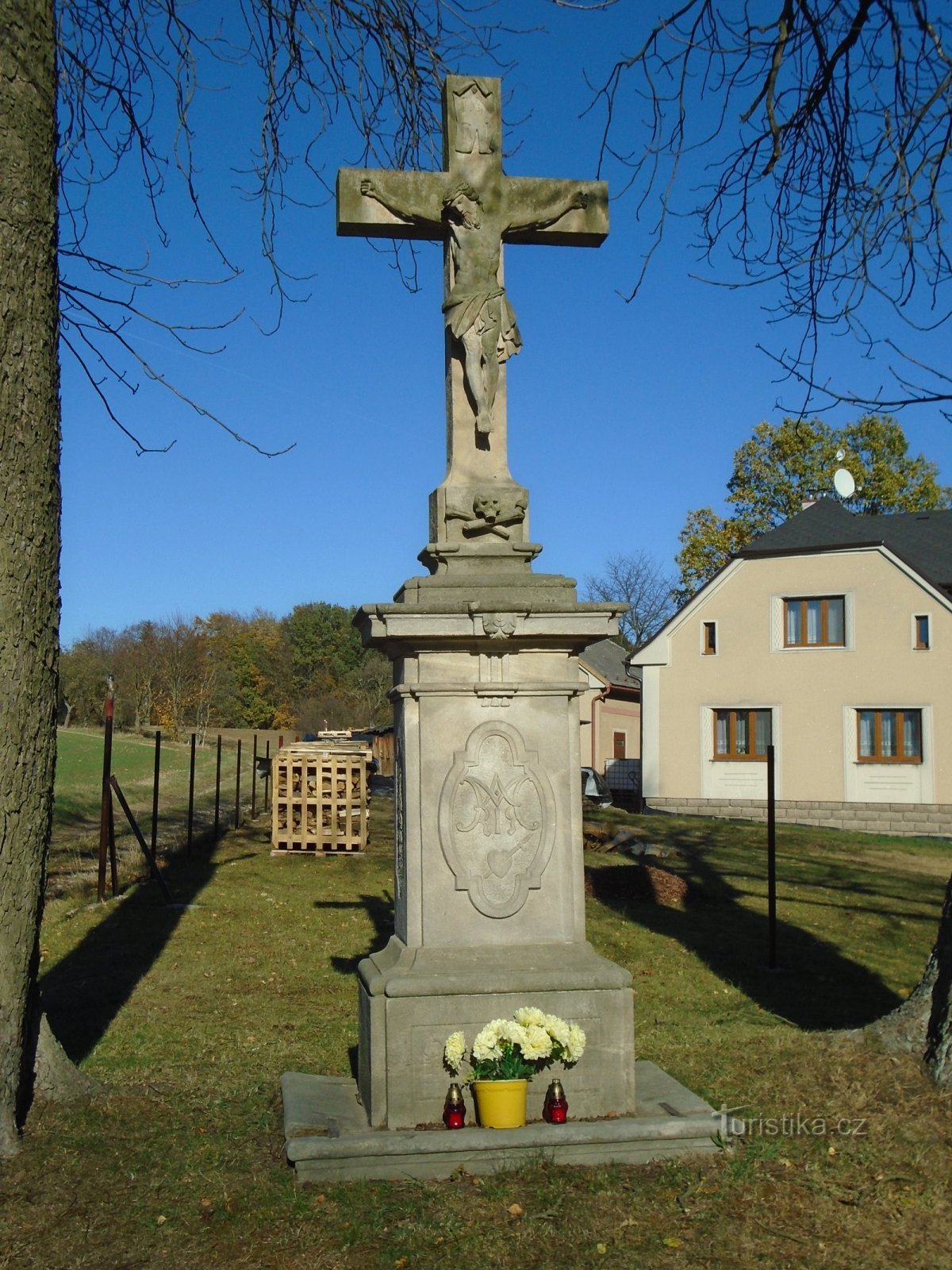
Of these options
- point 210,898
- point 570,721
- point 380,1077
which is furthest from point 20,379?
point 210,898

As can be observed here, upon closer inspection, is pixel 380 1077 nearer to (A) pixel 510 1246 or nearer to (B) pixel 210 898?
(A) pixel 510 1246

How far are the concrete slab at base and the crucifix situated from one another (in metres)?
2.56

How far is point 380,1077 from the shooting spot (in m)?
4.88

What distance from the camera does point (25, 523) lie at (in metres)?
4.96

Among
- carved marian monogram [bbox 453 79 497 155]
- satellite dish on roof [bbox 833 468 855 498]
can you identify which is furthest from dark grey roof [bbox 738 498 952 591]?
carved marian monogram [bbox 453 79 497 155]

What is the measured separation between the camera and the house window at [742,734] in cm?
2716

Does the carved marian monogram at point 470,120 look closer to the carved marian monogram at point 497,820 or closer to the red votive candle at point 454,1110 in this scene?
the carved marian monogram at point 497,820

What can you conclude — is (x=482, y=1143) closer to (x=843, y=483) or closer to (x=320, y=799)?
(x=320, y=799)

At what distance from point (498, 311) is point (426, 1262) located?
4176 mm

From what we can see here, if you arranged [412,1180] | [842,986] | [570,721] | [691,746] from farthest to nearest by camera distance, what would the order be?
[691,746] → [842,986] → [570,721] → [412,1180]

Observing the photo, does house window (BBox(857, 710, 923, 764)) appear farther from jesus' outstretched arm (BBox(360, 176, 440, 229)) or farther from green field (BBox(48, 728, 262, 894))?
jesus' outstretched arm (BBox(360, 176, 440, 229))

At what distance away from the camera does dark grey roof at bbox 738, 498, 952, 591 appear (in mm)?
26609

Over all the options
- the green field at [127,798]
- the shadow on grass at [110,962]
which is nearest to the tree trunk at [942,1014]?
the shadow on grass at [110,962]

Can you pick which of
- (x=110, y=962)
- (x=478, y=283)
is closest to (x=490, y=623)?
(x=478, y=283)
